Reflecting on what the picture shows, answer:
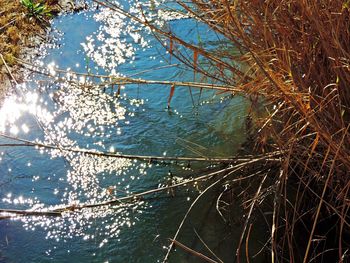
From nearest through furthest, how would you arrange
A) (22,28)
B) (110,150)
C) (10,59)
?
(110,150), (10,59), (22,28)

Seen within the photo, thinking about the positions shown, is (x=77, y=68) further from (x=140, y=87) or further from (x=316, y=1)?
(x=316, y=1)

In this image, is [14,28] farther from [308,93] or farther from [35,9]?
[308,93]

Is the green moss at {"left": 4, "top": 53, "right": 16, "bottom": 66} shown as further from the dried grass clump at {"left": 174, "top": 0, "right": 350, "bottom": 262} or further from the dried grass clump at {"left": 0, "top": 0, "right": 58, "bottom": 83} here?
the dried grass clump at {"left": 174, "top": 0, "right": 350, "bottom": 262}

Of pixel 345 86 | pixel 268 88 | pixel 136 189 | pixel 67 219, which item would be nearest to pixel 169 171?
pixel 136 189

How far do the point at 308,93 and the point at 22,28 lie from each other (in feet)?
11.1

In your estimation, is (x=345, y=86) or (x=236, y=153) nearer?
(x=345, y=86)

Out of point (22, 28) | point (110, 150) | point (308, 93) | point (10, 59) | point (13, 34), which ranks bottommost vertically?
point (308, 93)

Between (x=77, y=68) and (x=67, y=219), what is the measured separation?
5.57ft

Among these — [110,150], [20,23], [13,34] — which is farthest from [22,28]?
[110,150]

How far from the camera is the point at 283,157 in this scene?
101 inches

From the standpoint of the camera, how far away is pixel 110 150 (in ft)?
11.2

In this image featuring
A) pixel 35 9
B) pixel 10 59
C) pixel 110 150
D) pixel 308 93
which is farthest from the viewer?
pixel 35 9

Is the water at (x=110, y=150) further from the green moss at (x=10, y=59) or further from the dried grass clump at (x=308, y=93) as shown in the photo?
the dried grass clump at (x=308, y=93)

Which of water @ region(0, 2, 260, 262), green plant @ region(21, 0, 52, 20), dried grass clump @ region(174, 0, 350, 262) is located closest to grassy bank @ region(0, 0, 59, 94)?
green plant @ region(21, 0, 52, 20)
